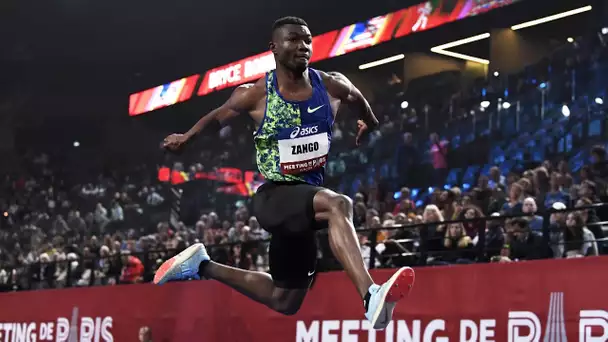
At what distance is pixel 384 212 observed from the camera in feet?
44.4

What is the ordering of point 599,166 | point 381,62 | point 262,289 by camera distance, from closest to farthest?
point 262,289 < point 599,166 < point 381,62

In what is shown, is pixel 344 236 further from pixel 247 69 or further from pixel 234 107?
pixel 247 69

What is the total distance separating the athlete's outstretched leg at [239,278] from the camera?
6.08m

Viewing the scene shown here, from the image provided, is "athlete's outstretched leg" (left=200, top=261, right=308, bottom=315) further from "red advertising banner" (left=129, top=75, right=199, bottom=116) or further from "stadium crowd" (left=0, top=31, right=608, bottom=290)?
"red advertising banner" (left=129, top=75, right=199, bottom=116)

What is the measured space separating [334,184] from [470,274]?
8.45 meters

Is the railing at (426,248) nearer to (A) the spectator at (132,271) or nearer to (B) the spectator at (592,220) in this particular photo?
(A) the spectator at (132,271)

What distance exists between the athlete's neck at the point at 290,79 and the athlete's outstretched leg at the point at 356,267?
758 mm

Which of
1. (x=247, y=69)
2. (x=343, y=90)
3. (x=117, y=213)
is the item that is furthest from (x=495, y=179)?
(x=247, y=69)

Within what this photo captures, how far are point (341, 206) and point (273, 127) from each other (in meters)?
0.76

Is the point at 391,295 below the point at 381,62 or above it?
below

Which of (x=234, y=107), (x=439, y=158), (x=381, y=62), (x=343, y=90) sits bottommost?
(x=234, y=107)

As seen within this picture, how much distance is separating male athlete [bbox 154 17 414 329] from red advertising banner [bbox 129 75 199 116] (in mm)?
21950

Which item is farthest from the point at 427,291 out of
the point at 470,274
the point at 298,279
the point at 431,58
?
the point at 431,58

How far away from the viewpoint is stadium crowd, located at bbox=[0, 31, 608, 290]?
948 centimetres
